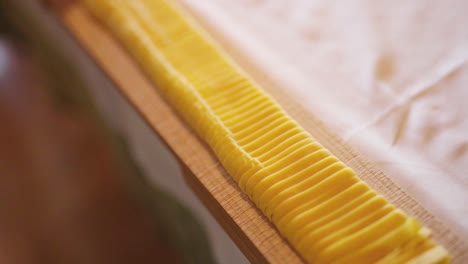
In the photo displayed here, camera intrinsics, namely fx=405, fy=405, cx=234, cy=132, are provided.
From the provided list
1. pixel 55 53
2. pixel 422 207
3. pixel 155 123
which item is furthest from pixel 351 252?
pixel 55 53

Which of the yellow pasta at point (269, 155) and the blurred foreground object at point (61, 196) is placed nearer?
the yellow pasta at point (269, 155)

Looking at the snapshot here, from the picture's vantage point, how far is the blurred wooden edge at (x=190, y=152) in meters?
0.49

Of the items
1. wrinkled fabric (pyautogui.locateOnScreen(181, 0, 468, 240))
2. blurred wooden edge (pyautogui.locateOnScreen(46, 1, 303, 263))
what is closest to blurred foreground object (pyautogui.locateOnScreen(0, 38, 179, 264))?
blurred wooden edge (pyautogui.locateOnScreen(46, 1, 303, 263))

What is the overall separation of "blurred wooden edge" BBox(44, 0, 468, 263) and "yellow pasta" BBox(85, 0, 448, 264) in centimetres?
2

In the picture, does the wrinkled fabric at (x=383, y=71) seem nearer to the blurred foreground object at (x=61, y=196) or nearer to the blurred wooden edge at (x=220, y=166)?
the blurred wooden edge at (x=220, y=166)

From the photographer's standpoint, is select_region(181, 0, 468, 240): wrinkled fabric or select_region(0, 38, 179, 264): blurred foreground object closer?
select_region(181, 0, 468, 240): wrinkled fabric

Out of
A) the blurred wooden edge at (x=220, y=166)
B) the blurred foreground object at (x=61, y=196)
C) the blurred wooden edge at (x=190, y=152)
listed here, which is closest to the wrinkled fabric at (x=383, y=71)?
the blurred wooden edge at (x=220, y=166)

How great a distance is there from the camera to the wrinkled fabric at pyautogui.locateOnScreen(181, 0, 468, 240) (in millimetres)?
548

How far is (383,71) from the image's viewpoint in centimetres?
67

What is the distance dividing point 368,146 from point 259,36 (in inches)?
12.0

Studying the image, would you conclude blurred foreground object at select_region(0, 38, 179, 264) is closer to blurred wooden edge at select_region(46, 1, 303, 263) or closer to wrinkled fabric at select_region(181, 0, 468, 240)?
blurred wooden edge at select_region(46, 1, 303, 263)

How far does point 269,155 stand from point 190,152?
0.13 metres

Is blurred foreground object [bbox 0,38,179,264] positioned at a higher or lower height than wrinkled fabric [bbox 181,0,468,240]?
higher

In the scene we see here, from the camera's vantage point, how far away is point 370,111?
0.62 metres
